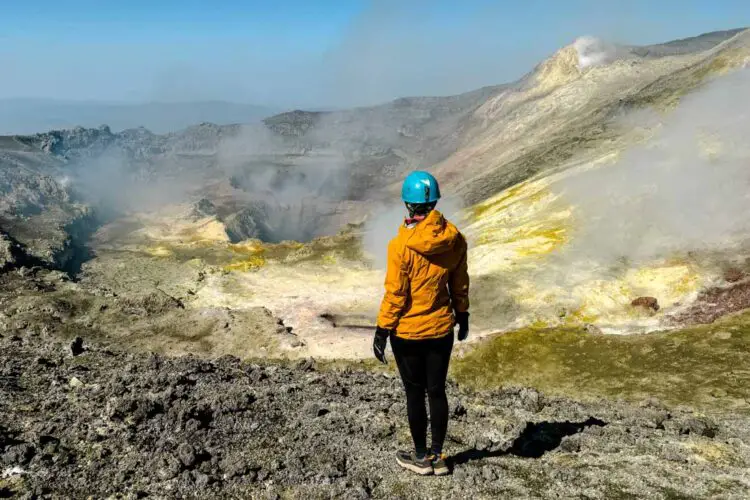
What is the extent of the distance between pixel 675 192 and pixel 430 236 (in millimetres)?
28936

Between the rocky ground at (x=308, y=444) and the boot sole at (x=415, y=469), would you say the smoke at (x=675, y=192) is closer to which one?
the rocky ground at (x=308, y=444)

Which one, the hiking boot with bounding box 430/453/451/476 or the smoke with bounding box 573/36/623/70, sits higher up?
the smoke with bounding box 573/36/623/70

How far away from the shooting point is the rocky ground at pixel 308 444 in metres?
7.41

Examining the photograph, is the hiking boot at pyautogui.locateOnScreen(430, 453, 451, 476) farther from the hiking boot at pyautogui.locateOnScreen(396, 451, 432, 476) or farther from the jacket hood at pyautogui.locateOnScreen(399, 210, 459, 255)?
the jacket hood at pyautogui.locateOnScreen(399, 210, 459, 255)

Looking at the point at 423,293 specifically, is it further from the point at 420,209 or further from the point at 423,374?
the point at 423,374

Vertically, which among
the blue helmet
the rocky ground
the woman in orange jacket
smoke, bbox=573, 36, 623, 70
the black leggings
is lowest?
the rocky ground

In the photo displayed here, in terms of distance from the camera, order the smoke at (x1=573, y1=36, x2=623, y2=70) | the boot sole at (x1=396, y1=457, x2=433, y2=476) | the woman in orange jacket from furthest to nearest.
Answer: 1. the smoke at (x1=573, y1=36, x2=623, y2=70)
2. the boot sole at (x1=396, y1=457, x2=433, y2=476)
3. the woman in orange jacket

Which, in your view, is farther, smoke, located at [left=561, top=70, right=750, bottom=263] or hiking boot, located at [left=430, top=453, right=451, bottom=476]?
smoke, located at [left=561, top=70, right=750, bottom=263]

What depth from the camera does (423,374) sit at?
22.8 ft

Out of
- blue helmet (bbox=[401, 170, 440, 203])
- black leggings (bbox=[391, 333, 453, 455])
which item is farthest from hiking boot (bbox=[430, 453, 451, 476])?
blue helmet (bbox=[401, 170, 440, 203])

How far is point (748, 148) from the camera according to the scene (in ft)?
104

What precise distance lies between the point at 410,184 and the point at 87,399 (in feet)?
24.7

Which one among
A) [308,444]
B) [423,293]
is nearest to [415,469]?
[308,444]

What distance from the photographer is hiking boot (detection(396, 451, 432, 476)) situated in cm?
754
